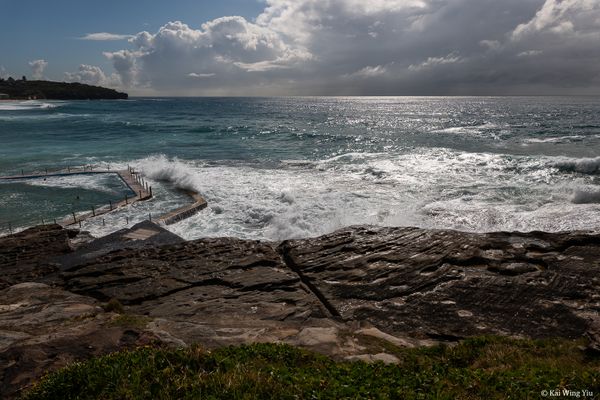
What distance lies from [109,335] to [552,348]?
10.5 m

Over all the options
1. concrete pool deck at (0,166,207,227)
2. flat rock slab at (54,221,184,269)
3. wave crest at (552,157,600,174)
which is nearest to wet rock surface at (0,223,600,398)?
flat rock slab at (54,221,184,269)

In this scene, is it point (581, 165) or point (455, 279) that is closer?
point (455, 279)

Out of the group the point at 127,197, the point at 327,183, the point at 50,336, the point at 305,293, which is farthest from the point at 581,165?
the point at 50,336

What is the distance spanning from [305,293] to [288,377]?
23.8 feet

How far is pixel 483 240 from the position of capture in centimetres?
1634

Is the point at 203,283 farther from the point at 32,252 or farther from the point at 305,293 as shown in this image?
the point at 32,252

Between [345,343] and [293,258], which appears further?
[293,258]

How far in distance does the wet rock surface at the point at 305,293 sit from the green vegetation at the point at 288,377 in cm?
127

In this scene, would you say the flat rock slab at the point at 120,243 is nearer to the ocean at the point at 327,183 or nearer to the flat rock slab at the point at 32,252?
the flat rock slab at the point at 32,252

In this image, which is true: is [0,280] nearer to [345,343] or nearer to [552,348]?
[345,343]

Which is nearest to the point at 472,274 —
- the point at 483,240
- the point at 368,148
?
the point at 483,240

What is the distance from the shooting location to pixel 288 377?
22.1 feet

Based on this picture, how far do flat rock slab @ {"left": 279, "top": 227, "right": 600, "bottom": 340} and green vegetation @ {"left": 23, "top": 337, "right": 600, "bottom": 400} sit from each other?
3.51 m

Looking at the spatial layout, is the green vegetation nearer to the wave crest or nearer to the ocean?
the ocean
